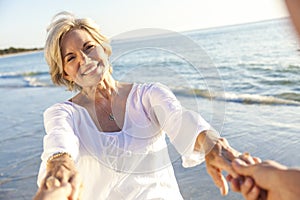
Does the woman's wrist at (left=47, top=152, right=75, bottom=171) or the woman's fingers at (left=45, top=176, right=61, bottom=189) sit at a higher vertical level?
the woman's fingers at (left=45, top=176, right=61, bottom=189)

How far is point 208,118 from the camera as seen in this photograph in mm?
1725

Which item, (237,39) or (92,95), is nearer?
(92,95)

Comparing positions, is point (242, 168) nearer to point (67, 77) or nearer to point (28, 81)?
point (67, 77)

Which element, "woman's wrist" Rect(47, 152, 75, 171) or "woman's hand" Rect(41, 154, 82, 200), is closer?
"woman's hand" Rect(41, 154, 82, 200)

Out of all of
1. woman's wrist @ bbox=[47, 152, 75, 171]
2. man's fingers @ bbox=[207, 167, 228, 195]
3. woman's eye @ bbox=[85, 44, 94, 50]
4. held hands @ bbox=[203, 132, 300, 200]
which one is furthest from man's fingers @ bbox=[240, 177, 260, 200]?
woman's eye @ bbox=[85, 44, 94, 50]

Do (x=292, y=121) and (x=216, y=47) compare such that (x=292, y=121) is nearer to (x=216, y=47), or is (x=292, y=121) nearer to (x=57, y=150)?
(x=57, y=150)

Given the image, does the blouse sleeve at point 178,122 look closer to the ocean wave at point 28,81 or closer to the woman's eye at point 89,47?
the woman's eye at point 89,47

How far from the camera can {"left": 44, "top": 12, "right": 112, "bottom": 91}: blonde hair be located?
1940 millimetres

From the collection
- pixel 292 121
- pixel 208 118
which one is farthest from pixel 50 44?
pixel 292 121

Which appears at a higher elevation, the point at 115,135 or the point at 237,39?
the point at 115,135

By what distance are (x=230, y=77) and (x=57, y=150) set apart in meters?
7.01

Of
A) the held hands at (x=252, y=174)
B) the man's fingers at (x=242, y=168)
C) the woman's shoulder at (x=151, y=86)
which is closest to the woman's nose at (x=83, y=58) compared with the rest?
the woman's shoulder at (x=151, y=86)

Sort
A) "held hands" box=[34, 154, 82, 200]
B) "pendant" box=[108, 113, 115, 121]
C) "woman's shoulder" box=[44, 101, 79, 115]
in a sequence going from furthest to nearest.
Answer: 1. "pendant" box=[108, 113, 115, 121]
2. "woman's shoulder" box=[44, 101, 79, 115]
3. "held hands" box=[34, 154, 82, 200]

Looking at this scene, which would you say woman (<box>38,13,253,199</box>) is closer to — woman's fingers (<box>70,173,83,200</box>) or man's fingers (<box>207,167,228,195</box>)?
man's fingers (<box>207,167,228,195</box>)
